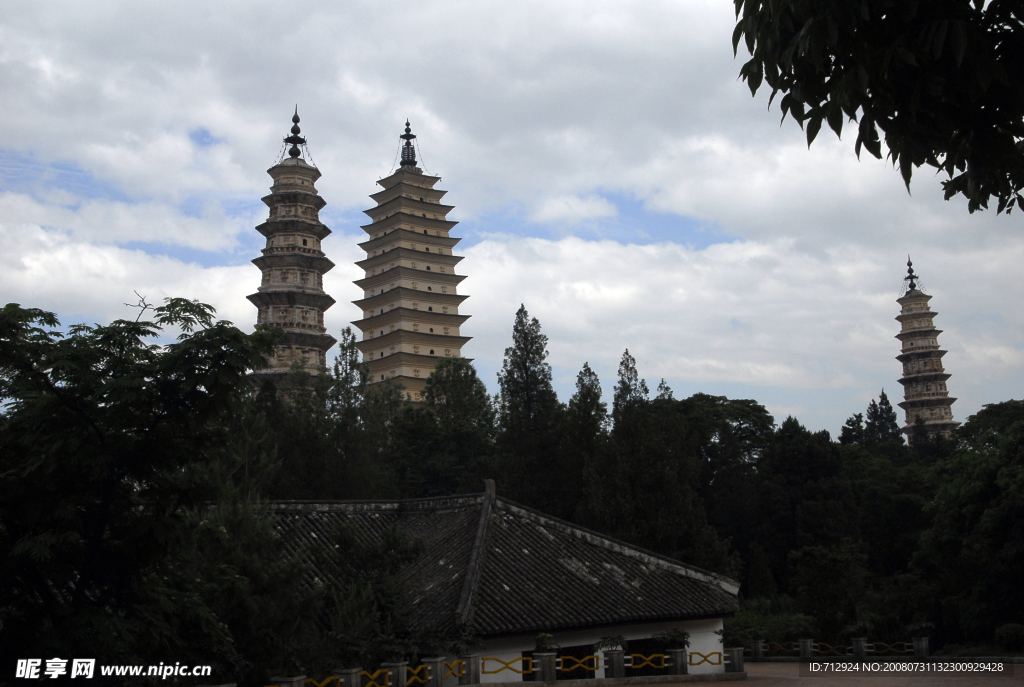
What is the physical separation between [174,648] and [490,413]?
3433 cm

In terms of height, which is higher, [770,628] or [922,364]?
[922,364]

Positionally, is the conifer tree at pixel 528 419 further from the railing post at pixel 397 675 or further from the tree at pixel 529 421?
the railing post at pixel 397 675

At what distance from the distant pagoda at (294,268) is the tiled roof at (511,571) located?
89.4 ft

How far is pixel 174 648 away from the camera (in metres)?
10.4

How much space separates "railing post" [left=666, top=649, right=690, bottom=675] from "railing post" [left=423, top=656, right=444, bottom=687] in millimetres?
5964

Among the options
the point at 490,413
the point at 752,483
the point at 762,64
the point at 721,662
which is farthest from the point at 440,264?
the point at 762,64

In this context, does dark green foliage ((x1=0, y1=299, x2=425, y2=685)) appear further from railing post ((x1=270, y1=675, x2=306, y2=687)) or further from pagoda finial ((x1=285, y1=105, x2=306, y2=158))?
pagoda finial ((x1=285, y1=105, x2=306, y2=158))

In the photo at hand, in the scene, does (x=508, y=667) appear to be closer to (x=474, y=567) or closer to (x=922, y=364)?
(x=474, y=567)

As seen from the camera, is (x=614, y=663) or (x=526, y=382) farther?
(x=526, y=382)

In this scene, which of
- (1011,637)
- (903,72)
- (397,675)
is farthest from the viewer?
(1011,637)

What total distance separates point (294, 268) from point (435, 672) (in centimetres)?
3899

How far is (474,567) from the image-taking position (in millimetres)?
18328

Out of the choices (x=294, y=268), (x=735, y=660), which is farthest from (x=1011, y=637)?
(x=294, y=268)

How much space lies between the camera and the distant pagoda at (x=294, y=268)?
1924 inches
